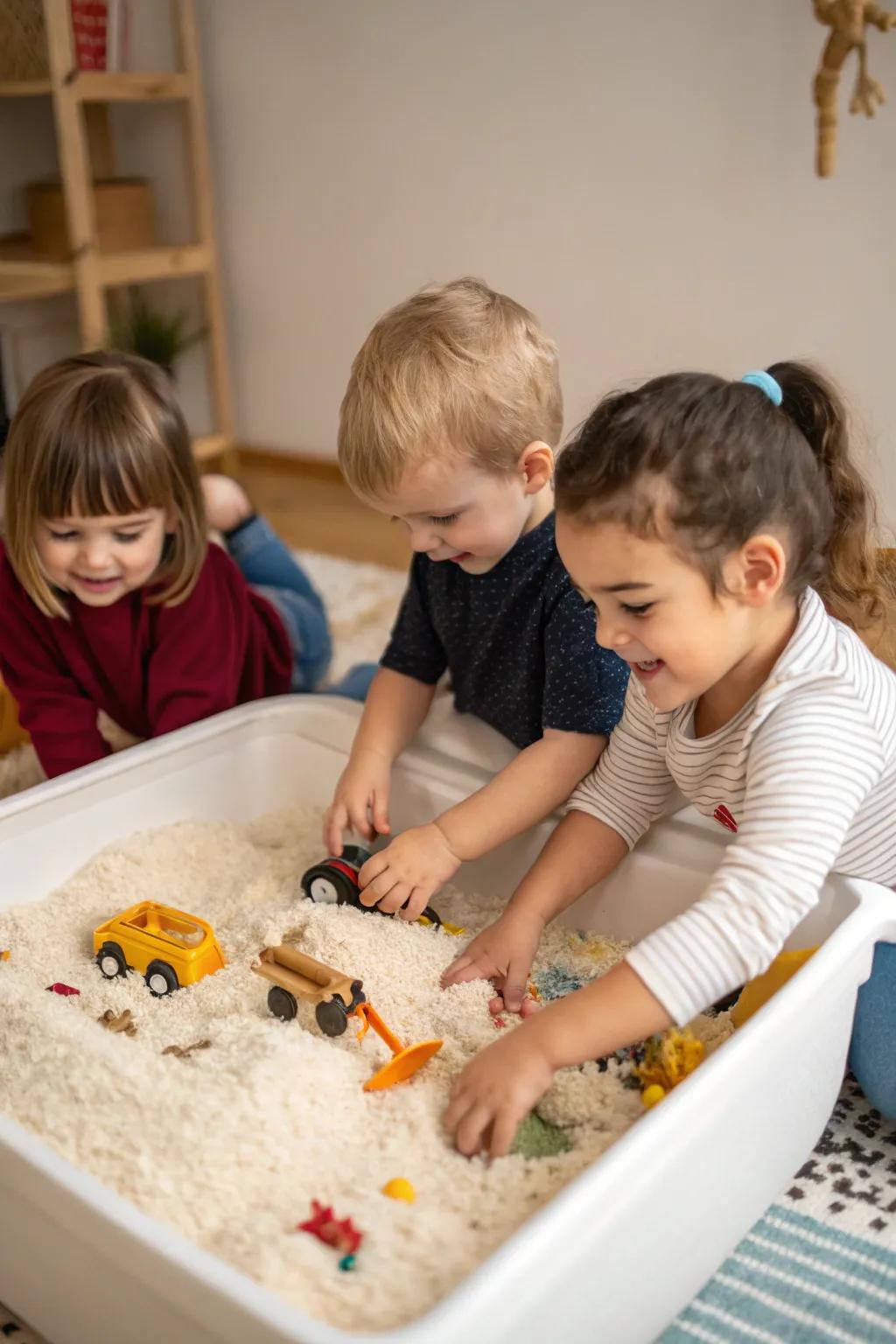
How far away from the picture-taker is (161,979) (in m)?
0.92

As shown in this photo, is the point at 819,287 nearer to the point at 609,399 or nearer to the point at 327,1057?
the point at 609,399

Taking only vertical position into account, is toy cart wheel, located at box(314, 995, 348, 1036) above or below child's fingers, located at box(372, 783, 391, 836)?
above

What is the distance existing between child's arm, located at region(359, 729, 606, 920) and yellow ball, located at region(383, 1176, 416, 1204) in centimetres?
29

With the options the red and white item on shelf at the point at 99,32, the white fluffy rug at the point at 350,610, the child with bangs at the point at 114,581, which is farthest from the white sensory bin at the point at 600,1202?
the red and white item on shelf at the point at 99,32

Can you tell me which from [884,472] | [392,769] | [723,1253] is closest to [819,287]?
[884,472]

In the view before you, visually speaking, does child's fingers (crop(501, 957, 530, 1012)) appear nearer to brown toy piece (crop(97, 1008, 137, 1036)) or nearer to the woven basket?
brown toy piece (crop(97, 1008, 137, 1036))

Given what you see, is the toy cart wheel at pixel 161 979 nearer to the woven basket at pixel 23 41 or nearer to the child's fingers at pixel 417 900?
the child's fingers at pixel 417 900

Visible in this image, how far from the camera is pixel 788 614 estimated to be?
0.83 meters

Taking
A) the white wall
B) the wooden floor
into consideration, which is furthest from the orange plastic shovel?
the wooden floor

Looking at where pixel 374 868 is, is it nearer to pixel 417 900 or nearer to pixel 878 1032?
pixel 417 900

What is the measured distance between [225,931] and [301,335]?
1870mm

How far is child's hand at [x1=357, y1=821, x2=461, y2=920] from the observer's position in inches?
38.2

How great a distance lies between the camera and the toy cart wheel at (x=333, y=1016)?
824 mm

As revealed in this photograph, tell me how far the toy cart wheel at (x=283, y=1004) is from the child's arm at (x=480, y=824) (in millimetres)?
127
